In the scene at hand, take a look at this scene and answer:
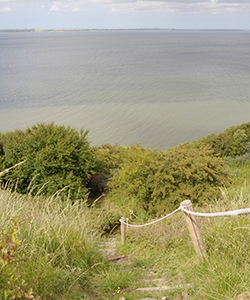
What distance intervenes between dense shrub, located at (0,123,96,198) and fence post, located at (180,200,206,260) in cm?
623

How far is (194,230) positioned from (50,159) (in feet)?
23.4

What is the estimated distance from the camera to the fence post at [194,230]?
3.42 metres

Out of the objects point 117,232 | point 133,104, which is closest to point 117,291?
point 117,232

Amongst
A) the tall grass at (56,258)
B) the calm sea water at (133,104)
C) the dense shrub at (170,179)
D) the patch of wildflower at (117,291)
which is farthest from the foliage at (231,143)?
the patch of wildflower at (117,291)

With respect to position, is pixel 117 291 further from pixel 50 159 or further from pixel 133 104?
pixel 133 104

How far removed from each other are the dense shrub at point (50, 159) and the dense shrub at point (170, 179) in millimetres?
1675

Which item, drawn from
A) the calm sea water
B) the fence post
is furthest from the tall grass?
the calm sea water

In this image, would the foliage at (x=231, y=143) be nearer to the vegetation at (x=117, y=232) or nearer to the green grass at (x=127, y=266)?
the vegetation at (x=117, y=232)

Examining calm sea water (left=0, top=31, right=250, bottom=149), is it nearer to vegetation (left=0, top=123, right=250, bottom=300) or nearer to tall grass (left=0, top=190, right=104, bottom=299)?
vegetation (left=0, top=123, right=250, bottom=300)

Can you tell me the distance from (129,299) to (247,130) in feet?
40.9

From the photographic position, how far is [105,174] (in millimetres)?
12062

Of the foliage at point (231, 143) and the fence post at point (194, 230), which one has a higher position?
the fence post at point (194, 230)

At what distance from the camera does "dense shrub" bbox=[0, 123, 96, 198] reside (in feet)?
31.6

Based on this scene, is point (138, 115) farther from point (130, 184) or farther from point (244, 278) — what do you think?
point (244, 278)
